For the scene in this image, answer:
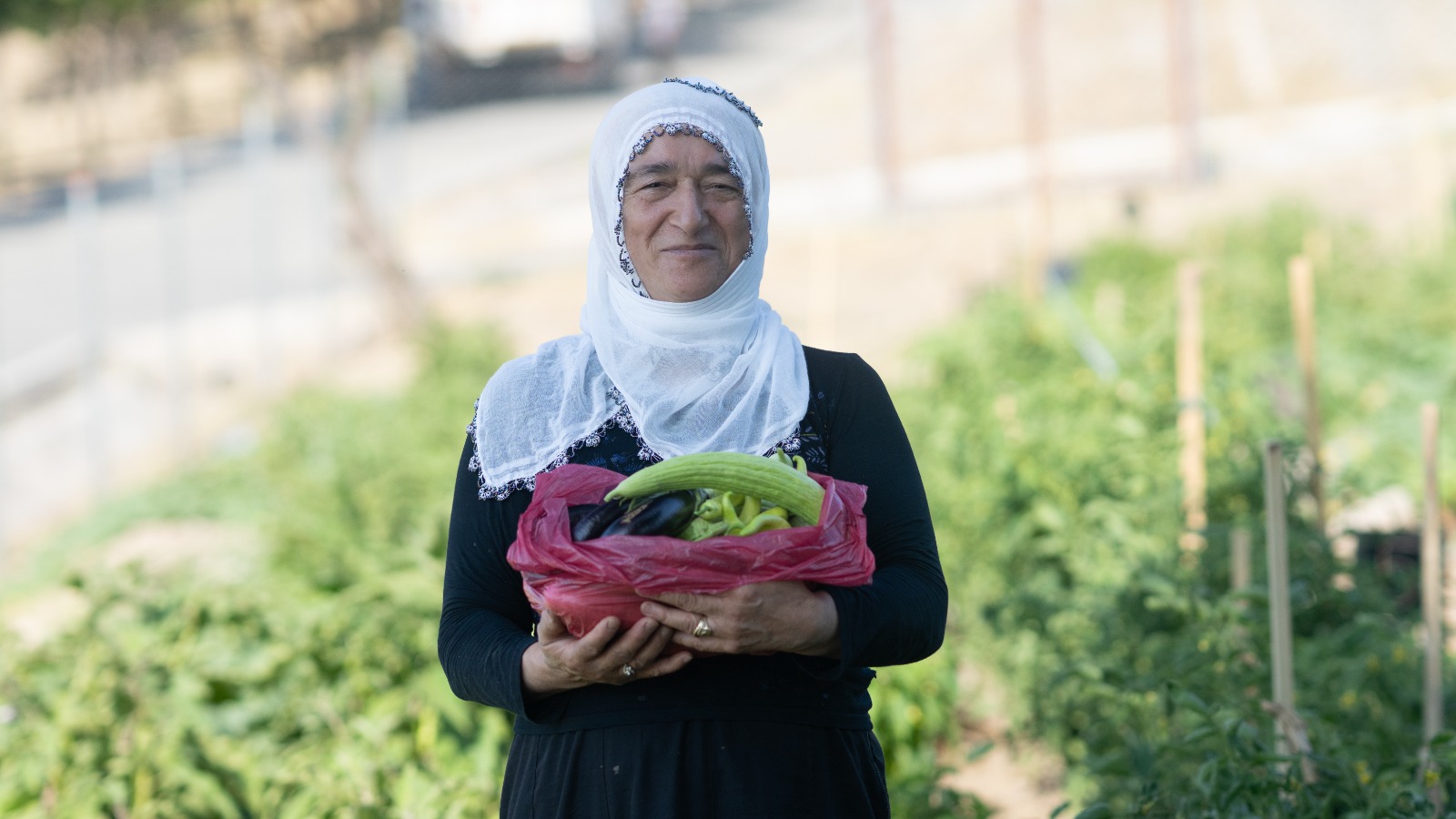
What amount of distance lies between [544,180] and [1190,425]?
10.7 metres

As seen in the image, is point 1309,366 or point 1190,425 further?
point 1190,425

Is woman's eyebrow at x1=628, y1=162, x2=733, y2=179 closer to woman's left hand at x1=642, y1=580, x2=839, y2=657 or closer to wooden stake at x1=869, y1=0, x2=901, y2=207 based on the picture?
woman's left hand at x1=642, y1=580, x2=839, y2=657

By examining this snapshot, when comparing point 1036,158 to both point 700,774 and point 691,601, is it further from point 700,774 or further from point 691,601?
point 691,601

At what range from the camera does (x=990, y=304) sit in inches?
267

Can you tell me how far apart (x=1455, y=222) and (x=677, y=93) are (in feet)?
27.7

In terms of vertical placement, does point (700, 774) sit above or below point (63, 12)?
below

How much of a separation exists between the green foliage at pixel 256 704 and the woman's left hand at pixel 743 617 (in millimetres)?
1359

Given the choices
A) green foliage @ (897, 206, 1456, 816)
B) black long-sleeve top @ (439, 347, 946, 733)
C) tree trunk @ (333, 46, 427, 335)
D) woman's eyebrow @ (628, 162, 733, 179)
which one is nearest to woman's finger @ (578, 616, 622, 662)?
black long-sleeve top @ (439, 347, 946, 733)

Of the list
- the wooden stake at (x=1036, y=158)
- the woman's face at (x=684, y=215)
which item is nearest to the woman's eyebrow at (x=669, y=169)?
the woman's face at (x=684, y=215)

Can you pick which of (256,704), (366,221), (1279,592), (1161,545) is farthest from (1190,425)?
(366,221)

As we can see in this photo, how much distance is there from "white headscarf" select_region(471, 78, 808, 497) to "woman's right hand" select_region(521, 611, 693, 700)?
24 cm

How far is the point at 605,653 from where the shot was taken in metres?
1.46

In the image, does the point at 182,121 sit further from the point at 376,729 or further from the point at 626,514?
the point at 626,514

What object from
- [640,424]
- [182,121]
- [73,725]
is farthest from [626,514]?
[182,121]
